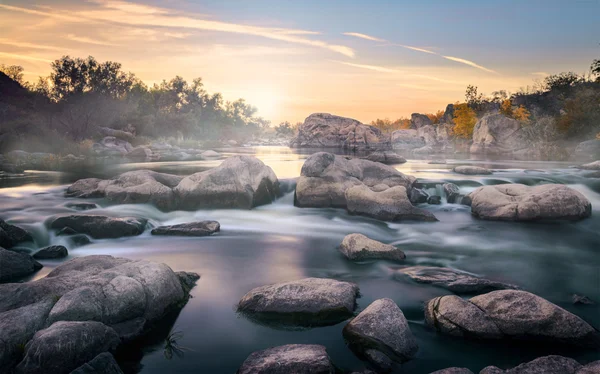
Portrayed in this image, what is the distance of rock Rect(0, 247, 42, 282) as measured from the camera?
9.22 m

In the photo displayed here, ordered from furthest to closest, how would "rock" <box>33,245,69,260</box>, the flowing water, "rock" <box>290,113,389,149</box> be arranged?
"rock" <box>290,113,389,149</box>
"rock" <box>33,245,69,260</box>
the flowing water

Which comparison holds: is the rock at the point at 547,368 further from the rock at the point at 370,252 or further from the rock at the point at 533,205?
the rock at the point at 533,205

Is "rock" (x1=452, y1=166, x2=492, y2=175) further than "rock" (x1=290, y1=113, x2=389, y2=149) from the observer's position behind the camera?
No

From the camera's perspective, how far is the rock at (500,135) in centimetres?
6159

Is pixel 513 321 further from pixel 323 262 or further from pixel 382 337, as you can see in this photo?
pixel 323 262

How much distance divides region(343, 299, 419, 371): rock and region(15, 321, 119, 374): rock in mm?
3881

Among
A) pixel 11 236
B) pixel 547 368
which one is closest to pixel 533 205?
pixel 547 368

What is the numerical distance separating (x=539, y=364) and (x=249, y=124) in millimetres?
171350

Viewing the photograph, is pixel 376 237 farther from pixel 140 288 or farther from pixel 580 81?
pixel 580 81

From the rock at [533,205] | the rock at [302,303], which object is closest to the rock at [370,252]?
the rock at [302,303]

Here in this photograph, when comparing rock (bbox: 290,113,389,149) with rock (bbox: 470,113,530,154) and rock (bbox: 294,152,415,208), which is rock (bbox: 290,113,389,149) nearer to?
rock (bbox: 470,113,530,154)

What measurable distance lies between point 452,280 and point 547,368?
3.76 meters

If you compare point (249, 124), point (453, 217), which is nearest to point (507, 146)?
point (453, 217)

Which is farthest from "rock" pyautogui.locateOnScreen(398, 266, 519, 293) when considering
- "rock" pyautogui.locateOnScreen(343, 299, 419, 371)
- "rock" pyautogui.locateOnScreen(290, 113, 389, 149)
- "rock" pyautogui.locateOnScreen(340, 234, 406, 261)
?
"rock" pyautogui.locateOnScreen(290, 113, 389, 149)
